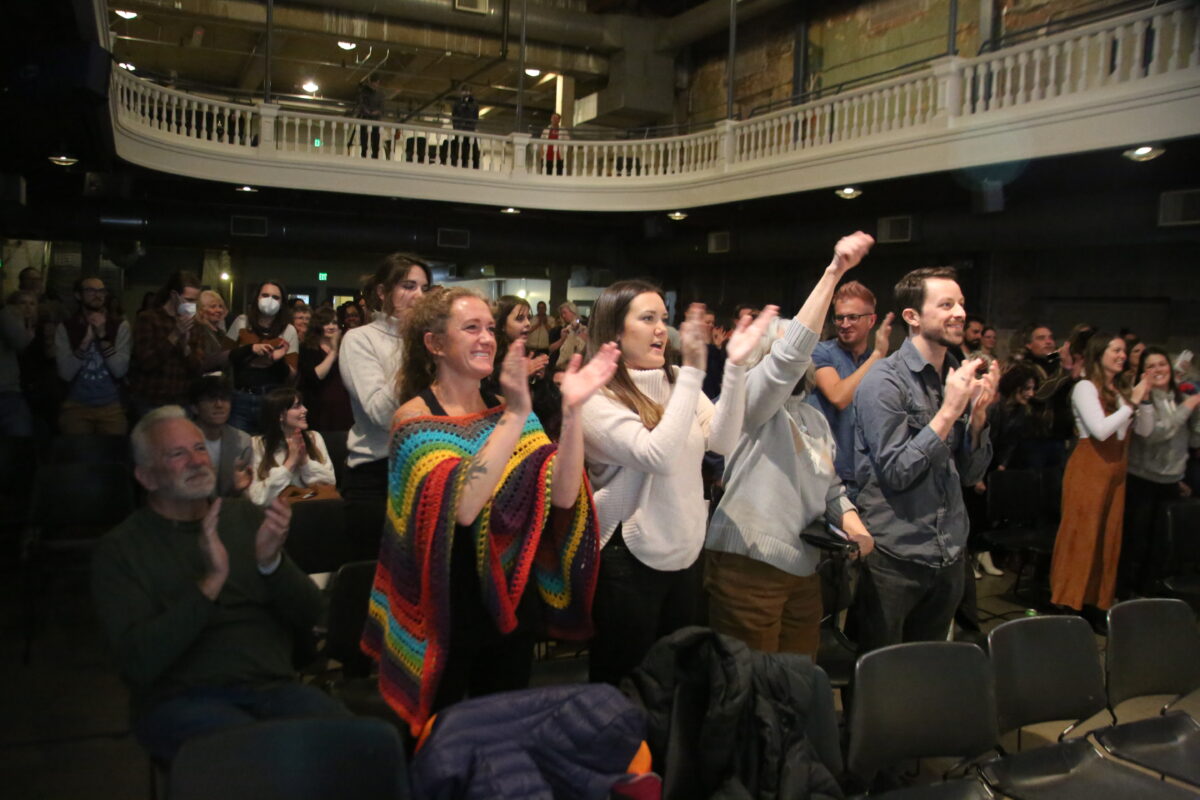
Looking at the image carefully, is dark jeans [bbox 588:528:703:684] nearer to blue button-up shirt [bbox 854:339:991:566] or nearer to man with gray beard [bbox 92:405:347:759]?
man with gray beard [bbox 92:405:347:759]

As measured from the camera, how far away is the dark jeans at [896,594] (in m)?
2.44

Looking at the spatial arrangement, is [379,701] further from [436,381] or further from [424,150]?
[424,150]

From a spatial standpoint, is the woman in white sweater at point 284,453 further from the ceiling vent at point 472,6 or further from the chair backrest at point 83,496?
the ceiling vent at point 472,6

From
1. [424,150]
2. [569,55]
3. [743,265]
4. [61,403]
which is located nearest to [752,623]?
[61,403]

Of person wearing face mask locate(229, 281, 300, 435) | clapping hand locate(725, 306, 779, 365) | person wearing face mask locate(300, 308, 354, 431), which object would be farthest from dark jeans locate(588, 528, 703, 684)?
person wearing face mask locate(300, 308, 354, 431)

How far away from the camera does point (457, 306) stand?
1.89 metres

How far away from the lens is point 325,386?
4.28 metres

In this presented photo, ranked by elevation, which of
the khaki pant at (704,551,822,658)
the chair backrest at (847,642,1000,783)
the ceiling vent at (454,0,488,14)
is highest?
the ceiling vent at (454,0,488,14)

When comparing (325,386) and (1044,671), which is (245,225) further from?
(1044,671)

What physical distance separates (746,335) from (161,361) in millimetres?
3579

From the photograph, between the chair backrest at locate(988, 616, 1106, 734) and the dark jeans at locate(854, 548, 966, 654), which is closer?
the chair backrest at locate(988, 616, 1106, 734)

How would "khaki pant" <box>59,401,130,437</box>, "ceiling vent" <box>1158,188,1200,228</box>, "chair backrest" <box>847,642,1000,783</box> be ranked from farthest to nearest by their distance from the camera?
"ceiling vent" <box>1158,188,1200,228</box> → "khaki pant" <box>59,401,130,437</box> → "chair backrest" <box>847,642,1000,783</box>

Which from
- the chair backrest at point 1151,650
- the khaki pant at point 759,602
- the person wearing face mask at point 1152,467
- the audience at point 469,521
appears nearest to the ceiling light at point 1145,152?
the person wearing face mask at point 1152,467

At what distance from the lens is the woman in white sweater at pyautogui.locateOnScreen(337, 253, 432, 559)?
2.41 metres
